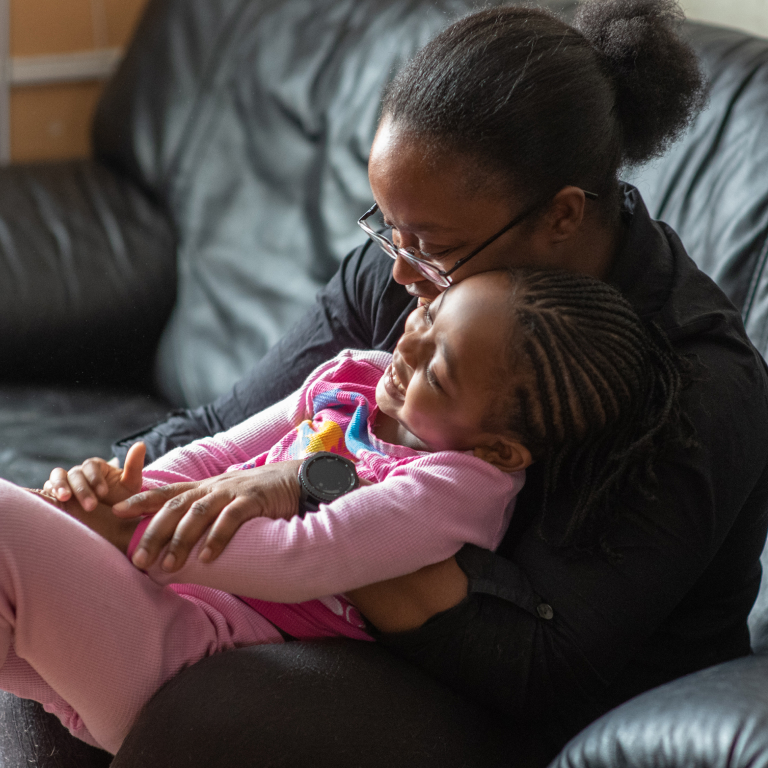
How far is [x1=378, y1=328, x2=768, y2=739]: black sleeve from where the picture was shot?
100 cm

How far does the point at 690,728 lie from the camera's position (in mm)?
788

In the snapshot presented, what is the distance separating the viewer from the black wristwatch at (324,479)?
3.38ft

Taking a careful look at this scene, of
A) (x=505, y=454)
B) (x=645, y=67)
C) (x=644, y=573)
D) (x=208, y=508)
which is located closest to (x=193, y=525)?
(x=208, y=508)

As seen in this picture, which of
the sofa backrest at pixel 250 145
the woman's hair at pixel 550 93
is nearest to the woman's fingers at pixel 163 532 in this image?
the woman's hair at pixel 550 93

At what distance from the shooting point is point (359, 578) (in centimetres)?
99

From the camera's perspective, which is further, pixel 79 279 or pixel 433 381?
pixel 79 279

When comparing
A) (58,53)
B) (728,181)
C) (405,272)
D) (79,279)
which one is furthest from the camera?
(58,53)

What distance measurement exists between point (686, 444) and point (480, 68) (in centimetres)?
48

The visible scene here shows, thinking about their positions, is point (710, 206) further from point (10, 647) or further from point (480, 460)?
point (10, 647)

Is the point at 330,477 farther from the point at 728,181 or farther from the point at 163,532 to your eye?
the point at 728,181

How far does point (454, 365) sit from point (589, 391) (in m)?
0.15

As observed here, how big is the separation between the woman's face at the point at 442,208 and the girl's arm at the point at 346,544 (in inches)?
10.9

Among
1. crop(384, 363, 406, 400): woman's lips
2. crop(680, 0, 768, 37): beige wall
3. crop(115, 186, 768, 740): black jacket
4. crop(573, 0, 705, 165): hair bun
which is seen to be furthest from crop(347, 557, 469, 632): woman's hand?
crop(680, 0, 768, 37): beige wall

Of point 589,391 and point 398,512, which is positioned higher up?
point 589,391
